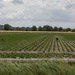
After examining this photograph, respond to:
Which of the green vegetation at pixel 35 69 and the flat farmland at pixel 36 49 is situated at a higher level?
the green vegetation at pixel 35 69

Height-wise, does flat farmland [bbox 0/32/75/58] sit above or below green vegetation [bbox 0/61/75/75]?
below

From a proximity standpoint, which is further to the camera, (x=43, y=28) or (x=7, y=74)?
(x=43, y=28)

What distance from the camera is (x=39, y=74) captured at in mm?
7332

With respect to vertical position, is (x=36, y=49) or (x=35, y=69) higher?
(x=35, y=69)

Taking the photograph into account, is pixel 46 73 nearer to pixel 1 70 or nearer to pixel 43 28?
pixel 1 70

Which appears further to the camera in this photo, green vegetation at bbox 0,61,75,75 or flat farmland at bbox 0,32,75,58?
flat farmland at bbox 0,32,75,58

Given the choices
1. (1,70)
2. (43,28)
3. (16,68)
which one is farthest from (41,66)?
(43,28)

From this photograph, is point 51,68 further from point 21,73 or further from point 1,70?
point 1,70

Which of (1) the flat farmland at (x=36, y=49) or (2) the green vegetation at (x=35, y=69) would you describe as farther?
(1) the flat farmland at (x=36, y=49)

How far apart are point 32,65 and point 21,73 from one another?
49cm

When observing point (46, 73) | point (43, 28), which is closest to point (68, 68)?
point (46, 73)

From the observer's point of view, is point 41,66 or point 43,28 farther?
point 43,28

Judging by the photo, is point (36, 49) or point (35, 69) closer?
point (35, 69)

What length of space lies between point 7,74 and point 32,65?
0.91m
